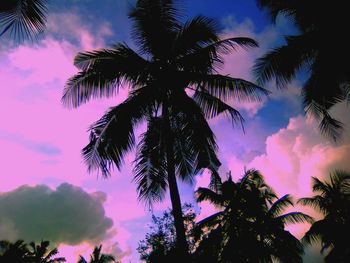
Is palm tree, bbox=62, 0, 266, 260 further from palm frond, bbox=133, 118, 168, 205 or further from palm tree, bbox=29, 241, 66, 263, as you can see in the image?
palm tree, bbox=29, 241, 66, 263

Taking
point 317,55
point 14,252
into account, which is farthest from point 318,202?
point 14,252

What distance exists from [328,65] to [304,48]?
3.00 feet

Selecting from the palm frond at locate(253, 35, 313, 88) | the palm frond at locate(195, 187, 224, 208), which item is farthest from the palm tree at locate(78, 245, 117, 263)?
the palm frond at locate(253, 35, 313, 88)

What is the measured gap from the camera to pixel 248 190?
18359 millimetres

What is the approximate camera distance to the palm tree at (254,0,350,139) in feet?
29.1

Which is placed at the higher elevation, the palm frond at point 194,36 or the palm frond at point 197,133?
the palm frond at point 194,36

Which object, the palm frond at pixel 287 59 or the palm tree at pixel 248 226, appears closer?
the palm frond at pixel 287 59

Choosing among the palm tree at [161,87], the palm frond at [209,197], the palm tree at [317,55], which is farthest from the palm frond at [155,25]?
the palm frond at [209,197]

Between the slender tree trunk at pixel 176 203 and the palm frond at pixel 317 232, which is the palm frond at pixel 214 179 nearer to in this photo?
the slender tree trunk at pixel 176 203

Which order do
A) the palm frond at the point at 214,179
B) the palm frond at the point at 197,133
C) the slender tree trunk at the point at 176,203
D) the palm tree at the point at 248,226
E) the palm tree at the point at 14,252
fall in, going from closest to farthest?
the slender tree trunk at the point at 176,203 < the palm frond at the point at 197,133 < the palm frond at the point at 214,179 < the palm tree at the point at 248,226 < the palm tree at the point at 14,252

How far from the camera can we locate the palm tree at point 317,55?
8859 mm

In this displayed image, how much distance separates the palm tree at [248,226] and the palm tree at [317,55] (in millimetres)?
8569

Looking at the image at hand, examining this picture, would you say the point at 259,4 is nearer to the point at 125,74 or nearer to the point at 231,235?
the point at 125,74

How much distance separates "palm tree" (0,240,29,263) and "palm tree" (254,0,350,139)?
91.9 feet
